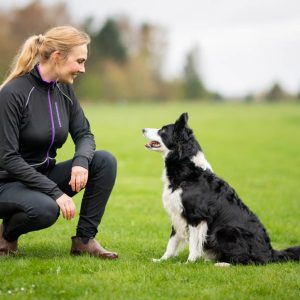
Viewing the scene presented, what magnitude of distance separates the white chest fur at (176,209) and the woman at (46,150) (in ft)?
2.27

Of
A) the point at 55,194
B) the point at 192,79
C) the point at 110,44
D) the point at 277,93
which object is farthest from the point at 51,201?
the point at 277,93

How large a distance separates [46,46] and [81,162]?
4.04 feet

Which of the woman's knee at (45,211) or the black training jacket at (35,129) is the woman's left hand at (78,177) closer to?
the black training jacket at (35,129)

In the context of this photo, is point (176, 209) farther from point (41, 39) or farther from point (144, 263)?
point (41, 39)

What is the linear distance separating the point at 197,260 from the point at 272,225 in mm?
3000

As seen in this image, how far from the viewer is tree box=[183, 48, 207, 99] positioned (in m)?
109

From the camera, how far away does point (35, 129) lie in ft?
18.8

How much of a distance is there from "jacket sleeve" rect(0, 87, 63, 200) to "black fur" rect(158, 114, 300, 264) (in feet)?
4.88

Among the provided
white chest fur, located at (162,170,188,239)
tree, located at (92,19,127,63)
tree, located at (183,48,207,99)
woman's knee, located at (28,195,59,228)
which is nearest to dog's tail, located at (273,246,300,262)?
white chest fur, located at (162,170,188,239)

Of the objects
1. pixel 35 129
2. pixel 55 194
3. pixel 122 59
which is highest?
pixel 35 129

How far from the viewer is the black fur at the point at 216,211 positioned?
237 inches

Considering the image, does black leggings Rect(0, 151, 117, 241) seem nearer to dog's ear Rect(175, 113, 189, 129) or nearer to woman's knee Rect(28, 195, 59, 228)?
woman's knee Rect(28, 195, 59, 228)

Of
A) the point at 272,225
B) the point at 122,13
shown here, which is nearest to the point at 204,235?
the point at 272,225

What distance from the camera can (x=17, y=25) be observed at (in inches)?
3088
